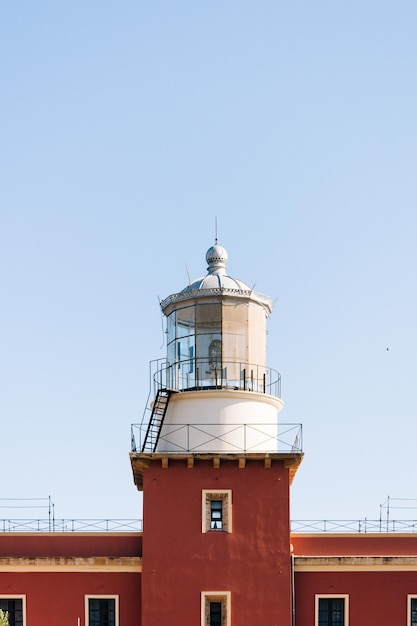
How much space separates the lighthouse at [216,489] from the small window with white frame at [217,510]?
0.03 m

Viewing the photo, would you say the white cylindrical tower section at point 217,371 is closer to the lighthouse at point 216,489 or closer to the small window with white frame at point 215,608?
the lighthouse at point 216,489

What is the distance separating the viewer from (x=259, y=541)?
112 ft

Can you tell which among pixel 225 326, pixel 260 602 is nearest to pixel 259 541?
pixel 260 602

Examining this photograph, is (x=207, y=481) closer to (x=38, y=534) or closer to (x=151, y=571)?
(x=151, y=571)

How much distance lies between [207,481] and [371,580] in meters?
5.46

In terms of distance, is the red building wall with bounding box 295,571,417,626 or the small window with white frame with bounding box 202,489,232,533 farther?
the red building wall with bounding box 295,571,417,626

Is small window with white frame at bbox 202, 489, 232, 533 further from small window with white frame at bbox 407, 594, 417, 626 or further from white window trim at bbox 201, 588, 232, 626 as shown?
small window with white frame at bbox 407, 594, 417, 626

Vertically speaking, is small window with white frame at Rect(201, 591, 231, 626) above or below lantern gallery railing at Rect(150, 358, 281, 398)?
below

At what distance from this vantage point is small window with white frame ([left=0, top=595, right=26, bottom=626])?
1351 inches

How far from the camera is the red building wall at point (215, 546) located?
111 feet

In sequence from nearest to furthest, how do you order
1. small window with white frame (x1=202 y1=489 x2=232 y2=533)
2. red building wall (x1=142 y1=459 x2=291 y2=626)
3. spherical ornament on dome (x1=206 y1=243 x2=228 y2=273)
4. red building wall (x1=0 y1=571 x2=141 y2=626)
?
red building wall (x1=142 y1=459 x2=291 y2=626) < small window with white frame (x1=202 y1=489 x2=232 y2=533) < red building wall (x1=0 y1=571 x2=141 y2=626) < spherical ornament on dome (x1=206 y1=243 x2=228 y2=273)

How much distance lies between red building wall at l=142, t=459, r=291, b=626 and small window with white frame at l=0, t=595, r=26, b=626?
3.50 m

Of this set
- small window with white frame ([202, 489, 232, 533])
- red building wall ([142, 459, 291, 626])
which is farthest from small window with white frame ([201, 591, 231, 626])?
small window with white frame ([202, 489, 232, 533])

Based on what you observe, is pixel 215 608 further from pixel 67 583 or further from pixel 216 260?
pixel 216 260
